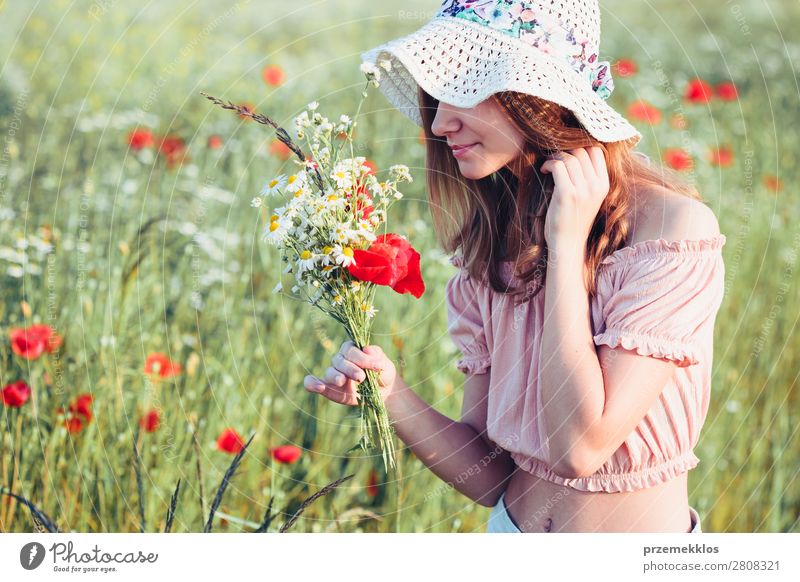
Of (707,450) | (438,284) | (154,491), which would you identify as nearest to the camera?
(154,491)

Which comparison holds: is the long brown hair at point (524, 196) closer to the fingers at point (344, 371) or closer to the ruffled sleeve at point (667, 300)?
the ruffled sleeve at point (667, 300)

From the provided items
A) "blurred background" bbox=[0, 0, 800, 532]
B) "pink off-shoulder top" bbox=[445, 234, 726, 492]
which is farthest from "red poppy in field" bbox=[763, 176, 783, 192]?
"pink off-shoulder top" bbox=[445, 234, 726, 492]

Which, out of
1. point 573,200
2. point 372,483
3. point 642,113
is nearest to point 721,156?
point 642,113

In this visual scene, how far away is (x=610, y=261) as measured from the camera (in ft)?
5.18

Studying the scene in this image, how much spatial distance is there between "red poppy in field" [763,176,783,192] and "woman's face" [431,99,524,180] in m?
2.09

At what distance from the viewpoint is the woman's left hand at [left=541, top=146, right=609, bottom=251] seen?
151 cm

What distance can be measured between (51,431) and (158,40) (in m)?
2.57

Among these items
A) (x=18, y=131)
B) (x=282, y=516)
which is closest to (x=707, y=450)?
(x=282, y=516)

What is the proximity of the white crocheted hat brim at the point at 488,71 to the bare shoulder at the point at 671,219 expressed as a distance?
0.12 meters

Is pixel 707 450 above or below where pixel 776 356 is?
below

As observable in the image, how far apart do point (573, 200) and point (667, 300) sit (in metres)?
0.23

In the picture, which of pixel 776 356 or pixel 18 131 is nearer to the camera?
pixel 776 356

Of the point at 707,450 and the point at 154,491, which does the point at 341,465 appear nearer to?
the point at 154,491

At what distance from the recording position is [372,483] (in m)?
2.43
